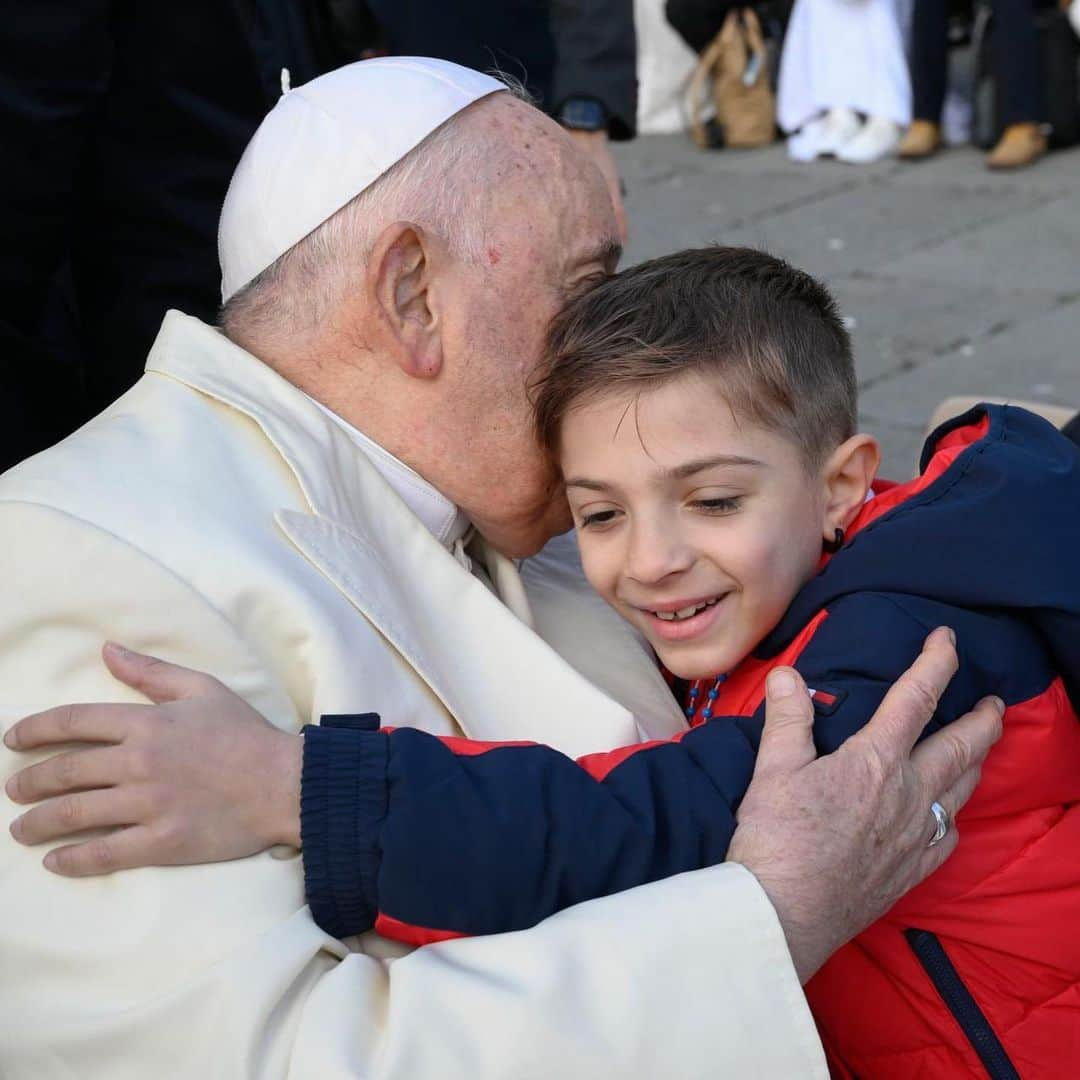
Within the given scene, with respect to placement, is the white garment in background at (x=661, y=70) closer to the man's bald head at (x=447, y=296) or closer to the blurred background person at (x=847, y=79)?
the blurred background person at (x=847, y=79)

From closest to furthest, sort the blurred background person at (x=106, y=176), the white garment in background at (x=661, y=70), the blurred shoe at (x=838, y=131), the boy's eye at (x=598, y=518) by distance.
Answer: the boy's eye at (x=598, y=518)
the blurred background person at (x=106, y=176)
the blurred shoe at (x=838, y=131)
the white garment in background at (x=661, y=70)

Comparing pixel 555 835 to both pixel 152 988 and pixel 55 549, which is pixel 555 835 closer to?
pixel 152 988

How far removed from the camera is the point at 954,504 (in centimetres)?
214

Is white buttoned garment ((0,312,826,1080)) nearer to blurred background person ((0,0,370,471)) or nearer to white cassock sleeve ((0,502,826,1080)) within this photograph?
white cassock sleeve ((0,502,826,1080))

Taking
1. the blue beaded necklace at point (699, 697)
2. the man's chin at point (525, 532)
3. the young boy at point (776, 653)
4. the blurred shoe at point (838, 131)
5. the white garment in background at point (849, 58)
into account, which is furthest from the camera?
the blurred shoe at point (838, 131)

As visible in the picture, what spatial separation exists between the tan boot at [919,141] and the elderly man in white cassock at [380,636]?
7.26 m

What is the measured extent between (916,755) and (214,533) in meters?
0.87

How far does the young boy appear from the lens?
6.08 feet

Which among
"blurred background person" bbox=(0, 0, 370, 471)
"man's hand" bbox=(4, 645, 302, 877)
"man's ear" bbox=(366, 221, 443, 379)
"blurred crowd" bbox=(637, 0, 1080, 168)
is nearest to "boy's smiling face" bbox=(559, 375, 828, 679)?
"man's ear" bbox=(366, 221, 443, 379)

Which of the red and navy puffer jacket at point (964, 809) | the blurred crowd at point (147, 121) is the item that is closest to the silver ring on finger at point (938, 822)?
the red and navy puffer jacket at point (964, 809)

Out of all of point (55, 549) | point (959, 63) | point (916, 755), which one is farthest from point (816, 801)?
point (959, 63)

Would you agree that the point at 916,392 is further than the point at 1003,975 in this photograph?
Yes

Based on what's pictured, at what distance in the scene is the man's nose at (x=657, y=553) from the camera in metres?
2.20

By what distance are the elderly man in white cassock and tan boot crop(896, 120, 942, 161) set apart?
7261mm
